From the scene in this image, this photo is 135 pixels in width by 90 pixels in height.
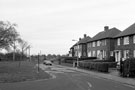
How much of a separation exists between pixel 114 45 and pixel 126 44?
10753mm

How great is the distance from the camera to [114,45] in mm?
55406

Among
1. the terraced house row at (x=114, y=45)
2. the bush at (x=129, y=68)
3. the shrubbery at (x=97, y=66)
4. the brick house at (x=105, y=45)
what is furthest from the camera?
the brick house at (x=105, y=45)

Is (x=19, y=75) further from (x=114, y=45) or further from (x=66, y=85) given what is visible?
(x=114, y=45)

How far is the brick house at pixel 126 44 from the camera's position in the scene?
42.3m

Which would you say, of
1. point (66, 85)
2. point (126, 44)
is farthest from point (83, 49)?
point (66, 85)

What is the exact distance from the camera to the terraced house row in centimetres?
4344

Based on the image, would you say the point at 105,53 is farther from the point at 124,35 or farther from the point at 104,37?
the point at 124,35

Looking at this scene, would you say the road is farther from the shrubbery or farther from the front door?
the front door

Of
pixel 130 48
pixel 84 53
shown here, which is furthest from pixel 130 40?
pixel 84 53

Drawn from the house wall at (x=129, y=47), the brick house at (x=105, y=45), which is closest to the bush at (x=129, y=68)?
the house wall at (x=129, y=47)

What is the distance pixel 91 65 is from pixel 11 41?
47.9 feet

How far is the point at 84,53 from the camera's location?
82.1 m

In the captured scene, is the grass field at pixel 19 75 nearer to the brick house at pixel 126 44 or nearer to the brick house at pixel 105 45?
the brick house at pixel 126 44

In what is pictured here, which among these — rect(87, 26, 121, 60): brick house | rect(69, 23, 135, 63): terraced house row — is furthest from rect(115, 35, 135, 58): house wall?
rect(87, 26, 121, 60): brick house
